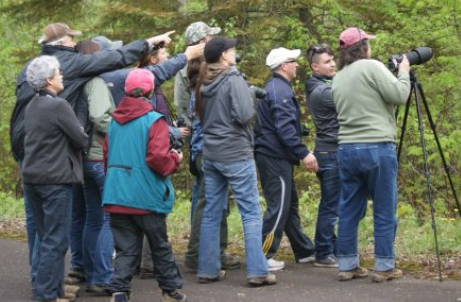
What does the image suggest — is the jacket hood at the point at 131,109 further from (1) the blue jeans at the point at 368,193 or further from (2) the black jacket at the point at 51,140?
(1) the blue jeans at the point at 368,193

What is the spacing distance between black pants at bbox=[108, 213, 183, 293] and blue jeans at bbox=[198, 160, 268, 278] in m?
0.81

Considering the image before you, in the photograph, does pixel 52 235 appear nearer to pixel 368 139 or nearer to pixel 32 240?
pixel 32 240

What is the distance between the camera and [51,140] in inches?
260

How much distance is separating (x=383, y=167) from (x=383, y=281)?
95cm

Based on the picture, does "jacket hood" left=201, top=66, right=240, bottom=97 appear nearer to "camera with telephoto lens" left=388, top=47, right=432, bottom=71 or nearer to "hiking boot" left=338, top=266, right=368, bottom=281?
"camera with telephoto lens" left=388, top=47, right=432, bottom=71

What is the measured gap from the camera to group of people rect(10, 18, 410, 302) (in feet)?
21.6

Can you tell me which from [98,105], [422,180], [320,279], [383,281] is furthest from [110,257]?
[422,180]

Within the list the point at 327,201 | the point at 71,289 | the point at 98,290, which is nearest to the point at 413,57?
the point at 327,201

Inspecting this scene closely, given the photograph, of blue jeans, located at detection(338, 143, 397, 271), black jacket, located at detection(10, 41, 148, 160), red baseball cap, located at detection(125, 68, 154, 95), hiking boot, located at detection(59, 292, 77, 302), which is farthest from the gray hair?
blue jeans, located at detection(338, 143, 397, 271)

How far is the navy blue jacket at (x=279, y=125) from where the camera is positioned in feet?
25.5

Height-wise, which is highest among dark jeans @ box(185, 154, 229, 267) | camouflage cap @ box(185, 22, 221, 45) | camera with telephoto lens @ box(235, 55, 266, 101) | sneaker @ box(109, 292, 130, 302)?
camouflage cap @ box(185, 22, 221, 45)

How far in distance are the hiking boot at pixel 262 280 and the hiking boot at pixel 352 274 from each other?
562 mm

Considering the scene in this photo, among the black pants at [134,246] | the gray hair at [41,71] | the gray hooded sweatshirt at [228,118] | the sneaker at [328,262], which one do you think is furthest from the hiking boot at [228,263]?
the gray hair at [41,71]

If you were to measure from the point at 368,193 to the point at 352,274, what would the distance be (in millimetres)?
699
